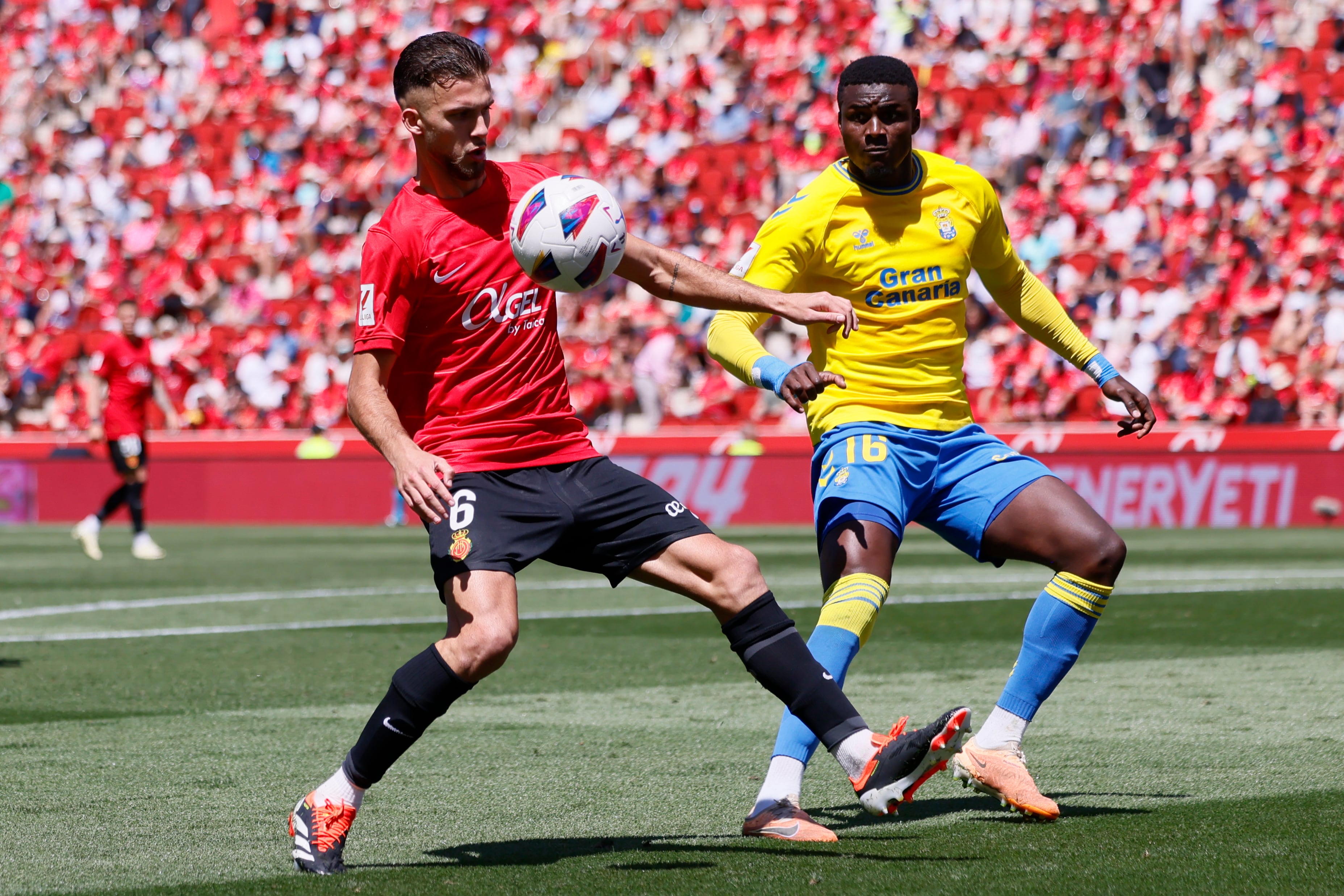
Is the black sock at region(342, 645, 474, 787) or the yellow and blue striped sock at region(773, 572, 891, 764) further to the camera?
the yellow and blue striped sock at region(773, 572, 891, 764)

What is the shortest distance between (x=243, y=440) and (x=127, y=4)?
13.3 m

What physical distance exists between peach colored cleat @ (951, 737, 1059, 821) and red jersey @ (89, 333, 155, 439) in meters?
13.8

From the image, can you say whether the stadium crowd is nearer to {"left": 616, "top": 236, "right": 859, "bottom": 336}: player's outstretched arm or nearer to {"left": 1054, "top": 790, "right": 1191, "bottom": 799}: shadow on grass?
{"left": 1054, "top": 790, "right": 1191, "bottom": 799}: shadow on grass

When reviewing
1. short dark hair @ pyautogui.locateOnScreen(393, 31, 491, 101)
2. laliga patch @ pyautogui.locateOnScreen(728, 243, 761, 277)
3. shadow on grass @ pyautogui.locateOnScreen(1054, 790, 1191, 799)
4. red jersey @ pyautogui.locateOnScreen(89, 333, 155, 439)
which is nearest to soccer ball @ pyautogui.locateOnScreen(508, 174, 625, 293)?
short dark hair @ pyautogui.locateOnScreen(393, 31, 491, 101)

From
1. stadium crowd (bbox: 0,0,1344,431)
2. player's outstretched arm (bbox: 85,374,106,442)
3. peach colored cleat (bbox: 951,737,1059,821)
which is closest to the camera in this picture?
peach colored cleat (bbox: 951,737,1059,821)

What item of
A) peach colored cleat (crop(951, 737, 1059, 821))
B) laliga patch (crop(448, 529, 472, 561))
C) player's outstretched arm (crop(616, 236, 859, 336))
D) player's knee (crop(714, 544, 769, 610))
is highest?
player's outstretched arm (crop(616, 236, 859, 336))

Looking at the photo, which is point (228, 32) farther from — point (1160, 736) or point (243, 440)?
point (1160, 736)

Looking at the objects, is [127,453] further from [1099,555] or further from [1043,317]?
[1099,555]

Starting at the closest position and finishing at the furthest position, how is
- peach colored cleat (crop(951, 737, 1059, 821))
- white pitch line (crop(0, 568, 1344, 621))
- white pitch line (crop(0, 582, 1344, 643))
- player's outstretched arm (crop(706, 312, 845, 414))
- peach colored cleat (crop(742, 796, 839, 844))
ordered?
peach colored cleat (crop(742, 796, 839, 844)) → player's outstretched arm (crop(706, 312, 845, 414)) → peach colored cleat (crop(951, 737, 1059, 821)) → white pitch line (crop(0, 582, 1344, 643)) → white pitch line (crop(0, 568, 1344, 621))

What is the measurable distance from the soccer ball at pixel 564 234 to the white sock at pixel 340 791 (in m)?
1.41

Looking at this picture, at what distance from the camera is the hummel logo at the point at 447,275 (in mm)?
4852

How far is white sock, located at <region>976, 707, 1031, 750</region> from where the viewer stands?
5426 mm

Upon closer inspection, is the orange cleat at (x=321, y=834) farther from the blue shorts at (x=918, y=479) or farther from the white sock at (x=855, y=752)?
the blue shorts at (x=918, y=479)

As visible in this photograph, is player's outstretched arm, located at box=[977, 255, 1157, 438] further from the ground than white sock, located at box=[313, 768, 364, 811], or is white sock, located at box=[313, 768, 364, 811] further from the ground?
player's outstretched arm, located at box=[977, 255, 1157, 438]
